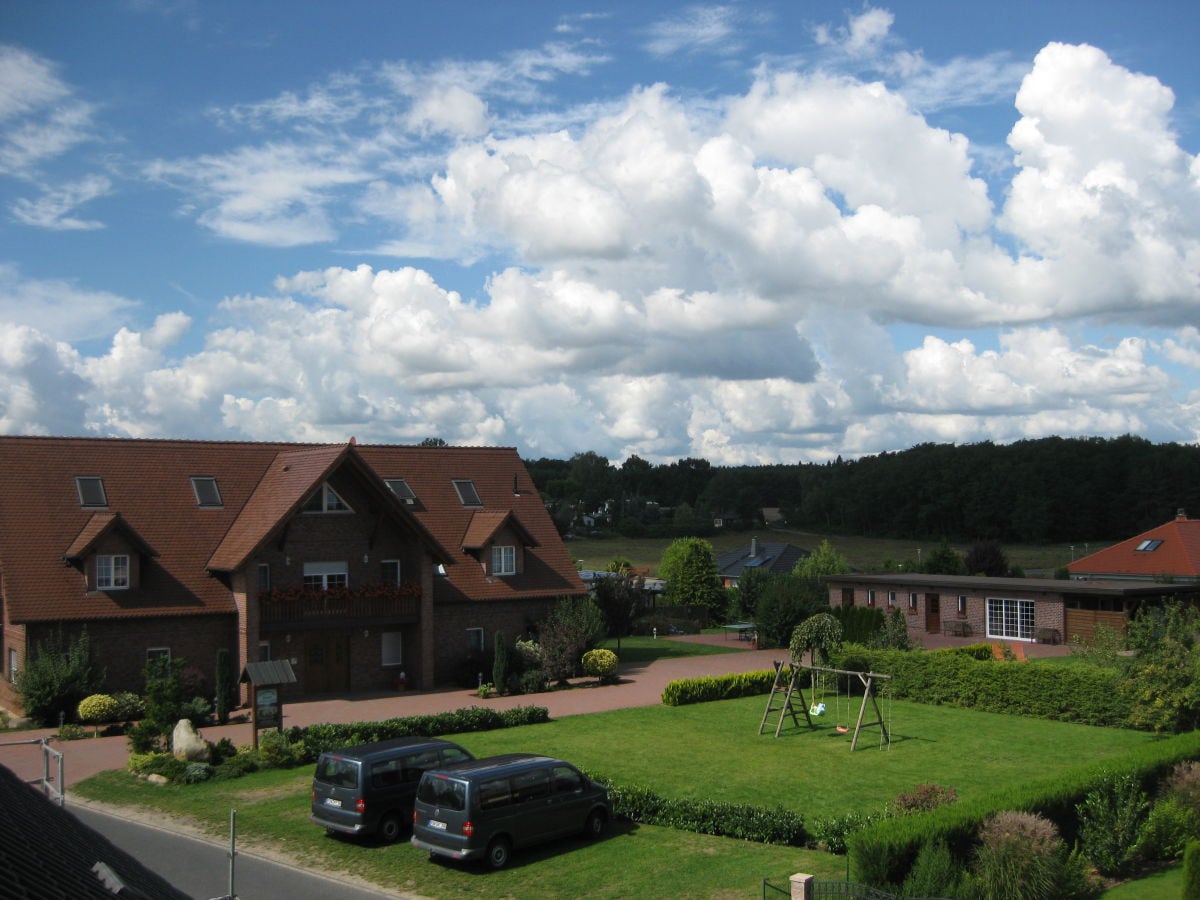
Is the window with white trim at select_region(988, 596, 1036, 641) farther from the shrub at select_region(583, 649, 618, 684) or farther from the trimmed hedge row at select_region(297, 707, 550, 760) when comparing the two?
the trimmed hedge row at select_region(297, 707, 550, 760)

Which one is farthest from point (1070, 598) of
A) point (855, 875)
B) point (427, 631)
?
point (855, 875)

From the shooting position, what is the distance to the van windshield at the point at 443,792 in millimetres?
16656

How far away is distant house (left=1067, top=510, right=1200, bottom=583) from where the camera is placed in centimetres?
5431

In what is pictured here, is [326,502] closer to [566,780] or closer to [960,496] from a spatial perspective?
[566,780]

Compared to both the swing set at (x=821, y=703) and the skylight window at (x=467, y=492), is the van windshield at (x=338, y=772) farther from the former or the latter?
the skylight window at (x=467, y=492)

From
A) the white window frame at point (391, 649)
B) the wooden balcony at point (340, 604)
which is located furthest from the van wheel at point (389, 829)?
the white window frame at point (391, 649)

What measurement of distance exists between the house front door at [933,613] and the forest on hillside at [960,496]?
5900 cm

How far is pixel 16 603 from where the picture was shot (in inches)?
1185

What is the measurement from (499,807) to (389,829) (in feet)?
8.99

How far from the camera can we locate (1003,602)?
159 ft

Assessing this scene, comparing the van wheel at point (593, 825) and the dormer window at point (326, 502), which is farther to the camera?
the dormer window at point (326, 502)

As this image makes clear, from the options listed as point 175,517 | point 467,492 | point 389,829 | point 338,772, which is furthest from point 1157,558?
point 338,772

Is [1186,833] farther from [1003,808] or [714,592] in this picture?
[714,592]

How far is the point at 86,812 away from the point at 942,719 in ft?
75.2
